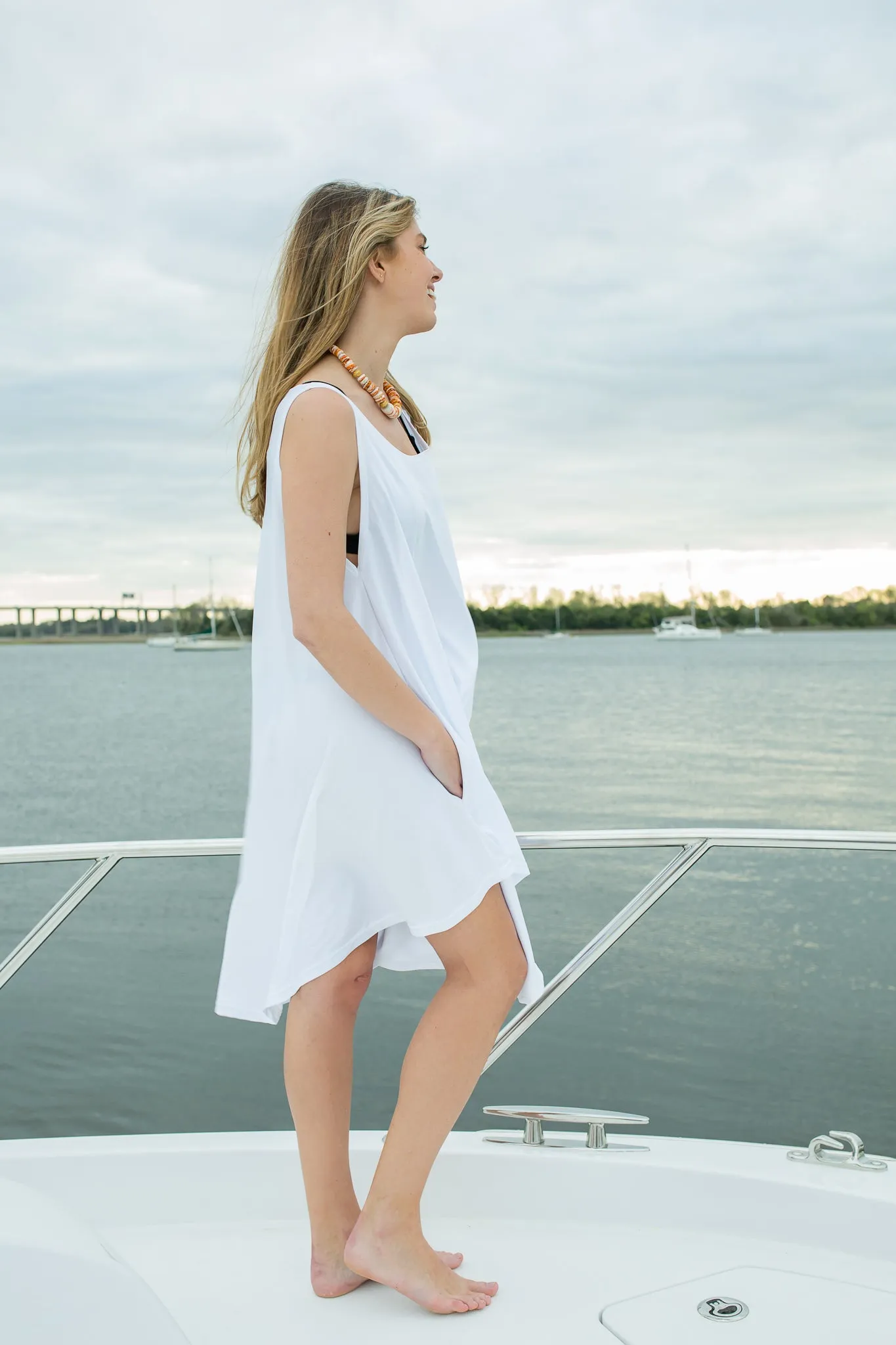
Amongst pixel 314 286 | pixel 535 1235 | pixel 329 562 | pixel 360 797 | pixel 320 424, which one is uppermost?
pixel 314 286

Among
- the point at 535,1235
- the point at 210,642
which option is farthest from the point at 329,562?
the point at 210,642

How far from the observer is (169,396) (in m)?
47.7

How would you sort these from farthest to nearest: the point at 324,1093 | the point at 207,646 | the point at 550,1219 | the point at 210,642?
1. the point at 207,646
2. the point at 210,642
3. the point at 550,1219
4. the point at 324,1093

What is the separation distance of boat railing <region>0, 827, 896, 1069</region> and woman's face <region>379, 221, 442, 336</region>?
0.72 metres

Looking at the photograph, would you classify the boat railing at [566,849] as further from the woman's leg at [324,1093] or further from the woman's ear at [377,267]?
the woman's ear at [377,267]

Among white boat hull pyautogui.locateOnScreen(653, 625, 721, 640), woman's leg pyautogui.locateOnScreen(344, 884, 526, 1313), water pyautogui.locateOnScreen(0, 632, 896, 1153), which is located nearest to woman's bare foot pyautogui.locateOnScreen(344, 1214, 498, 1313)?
woman's leg pyautogui.locateOnScreen(344, 884, 526, 1313)

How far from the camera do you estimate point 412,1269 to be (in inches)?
49.6

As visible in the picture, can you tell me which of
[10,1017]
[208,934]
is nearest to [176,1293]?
[10,1017]

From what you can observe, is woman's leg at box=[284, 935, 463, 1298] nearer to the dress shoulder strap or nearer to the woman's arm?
the woman's arm

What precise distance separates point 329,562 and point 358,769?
0.24 m

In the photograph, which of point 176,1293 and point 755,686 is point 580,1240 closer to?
point 176,1293

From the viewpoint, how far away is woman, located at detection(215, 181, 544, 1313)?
127 cm

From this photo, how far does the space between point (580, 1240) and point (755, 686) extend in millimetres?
49842

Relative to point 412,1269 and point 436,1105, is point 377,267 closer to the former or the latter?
point 436,1105
